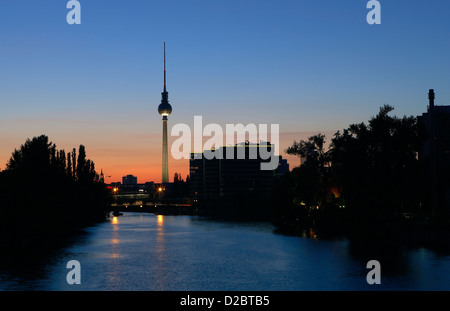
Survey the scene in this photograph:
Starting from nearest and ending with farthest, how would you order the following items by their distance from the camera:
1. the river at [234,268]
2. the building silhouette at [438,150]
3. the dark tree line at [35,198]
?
1. the river at [234,268]
2. the dark tree line at [35,198]
3. the building silhouette at [438,150]

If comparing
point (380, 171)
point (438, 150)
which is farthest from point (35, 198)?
point (438, 150)

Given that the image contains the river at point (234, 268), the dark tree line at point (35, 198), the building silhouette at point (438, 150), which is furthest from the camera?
the building silhouette at point (438, 150)

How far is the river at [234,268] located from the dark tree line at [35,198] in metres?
5.12

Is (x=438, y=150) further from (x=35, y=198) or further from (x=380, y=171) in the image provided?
(x=35, y=198)

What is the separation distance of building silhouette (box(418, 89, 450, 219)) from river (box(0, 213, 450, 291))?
1921 cm

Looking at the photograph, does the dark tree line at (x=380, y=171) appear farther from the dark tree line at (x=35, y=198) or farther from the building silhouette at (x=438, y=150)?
the dark tree line at (x=35, y=198)

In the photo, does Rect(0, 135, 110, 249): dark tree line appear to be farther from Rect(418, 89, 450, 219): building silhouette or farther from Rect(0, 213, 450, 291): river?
Rect(418, 89, 450, 219): building silhouette

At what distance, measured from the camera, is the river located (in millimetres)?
43750

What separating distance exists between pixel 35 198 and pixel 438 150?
3358 inches

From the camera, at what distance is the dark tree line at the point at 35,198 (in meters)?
66.6

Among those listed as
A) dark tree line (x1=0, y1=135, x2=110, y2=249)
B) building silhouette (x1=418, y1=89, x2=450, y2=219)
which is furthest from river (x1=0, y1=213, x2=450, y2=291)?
building silhouette (x1=418, y1=89, x2=450, y2=219)

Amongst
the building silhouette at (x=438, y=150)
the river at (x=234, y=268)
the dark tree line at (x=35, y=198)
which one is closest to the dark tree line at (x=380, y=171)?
the building silhouette at (x=438, y=150)
